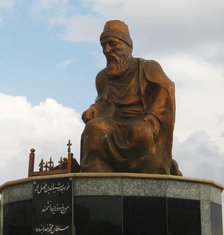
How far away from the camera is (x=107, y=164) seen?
10859 millimetres

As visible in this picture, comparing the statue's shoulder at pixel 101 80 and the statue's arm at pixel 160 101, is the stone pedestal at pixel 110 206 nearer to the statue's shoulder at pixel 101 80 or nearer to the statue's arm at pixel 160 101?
the statue's arm at pixel 160 101

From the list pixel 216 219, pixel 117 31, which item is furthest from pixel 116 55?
pixel 216 219

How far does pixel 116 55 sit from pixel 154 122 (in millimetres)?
1566

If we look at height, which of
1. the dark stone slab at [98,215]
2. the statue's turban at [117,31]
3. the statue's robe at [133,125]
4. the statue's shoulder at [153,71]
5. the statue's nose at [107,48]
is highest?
the statue's turban at [117,31]

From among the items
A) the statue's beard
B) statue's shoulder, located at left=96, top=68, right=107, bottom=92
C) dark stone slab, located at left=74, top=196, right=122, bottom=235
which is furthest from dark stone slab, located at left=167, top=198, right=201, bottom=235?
statue's shoulder, located at left=96, top=68, right=107, bottom=92

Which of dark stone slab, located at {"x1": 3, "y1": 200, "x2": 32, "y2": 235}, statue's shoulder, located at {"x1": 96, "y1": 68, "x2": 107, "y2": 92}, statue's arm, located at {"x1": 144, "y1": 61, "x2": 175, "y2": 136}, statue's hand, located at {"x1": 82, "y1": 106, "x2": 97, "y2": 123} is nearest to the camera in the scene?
dark stone slab, located at {"x1": 3, "y1": 200, "x2": 32, "y2": 235}

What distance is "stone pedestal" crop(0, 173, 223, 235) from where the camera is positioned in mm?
9547

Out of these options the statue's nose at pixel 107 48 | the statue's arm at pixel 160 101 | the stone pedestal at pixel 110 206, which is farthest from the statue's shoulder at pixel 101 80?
the stone pedestal at pixel 110 206

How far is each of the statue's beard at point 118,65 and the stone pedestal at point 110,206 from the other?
8.61ft

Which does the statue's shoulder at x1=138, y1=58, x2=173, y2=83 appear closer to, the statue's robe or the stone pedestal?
the statue's robe

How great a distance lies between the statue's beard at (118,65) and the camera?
38.3 ft

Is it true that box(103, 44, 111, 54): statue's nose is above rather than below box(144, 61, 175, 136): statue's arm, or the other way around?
above

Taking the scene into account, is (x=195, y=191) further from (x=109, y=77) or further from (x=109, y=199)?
(x=109, y=77)

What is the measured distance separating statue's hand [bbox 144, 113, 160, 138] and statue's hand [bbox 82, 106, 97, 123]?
104 centimetres
